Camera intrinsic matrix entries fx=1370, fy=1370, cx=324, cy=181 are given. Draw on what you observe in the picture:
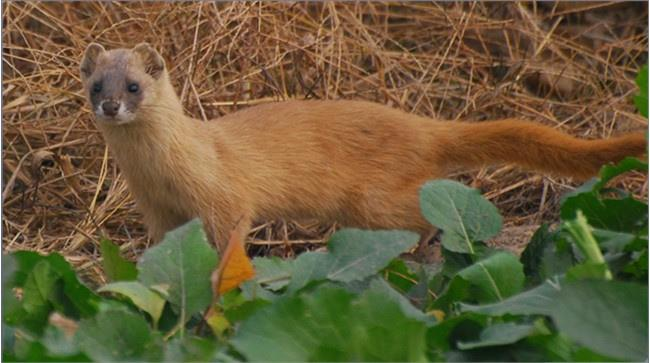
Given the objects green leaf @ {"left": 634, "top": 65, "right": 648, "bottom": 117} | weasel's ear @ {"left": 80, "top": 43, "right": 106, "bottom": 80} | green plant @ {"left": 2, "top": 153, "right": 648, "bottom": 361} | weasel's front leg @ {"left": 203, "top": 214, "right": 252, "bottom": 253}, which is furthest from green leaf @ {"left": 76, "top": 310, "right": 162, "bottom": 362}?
weasel's ear @ {"left": 80, "top": 43, "right": 106, "bottom": 80}

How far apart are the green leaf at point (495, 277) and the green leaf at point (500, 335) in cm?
25

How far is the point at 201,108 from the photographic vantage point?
5.22 meters

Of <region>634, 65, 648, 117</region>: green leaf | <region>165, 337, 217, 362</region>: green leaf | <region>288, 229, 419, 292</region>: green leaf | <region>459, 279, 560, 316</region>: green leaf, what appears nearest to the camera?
<region>165, 337, 217, 362</region>: green leaf

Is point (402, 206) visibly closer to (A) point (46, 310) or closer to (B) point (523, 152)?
(B) point (523, 152)

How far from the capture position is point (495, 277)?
9.92 ft

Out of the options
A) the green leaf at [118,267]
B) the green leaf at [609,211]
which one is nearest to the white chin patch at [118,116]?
the green leaf at [118,267]

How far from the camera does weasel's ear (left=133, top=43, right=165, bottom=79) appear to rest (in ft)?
14.1

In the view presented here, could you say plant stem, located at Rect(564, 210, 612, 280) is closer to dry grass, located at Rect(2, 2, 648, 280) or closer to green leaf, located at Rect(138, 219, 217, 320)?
green leaf, located at Rect(138, 219, 217, 320)

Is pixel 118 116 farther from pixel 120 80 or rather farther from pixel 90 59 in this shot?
Result: pixel 90 59

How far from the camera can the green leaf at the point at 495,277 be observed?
3.02 metres

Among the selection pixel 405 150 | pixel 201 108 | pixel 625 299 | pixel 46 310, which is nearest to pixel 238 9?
pixel 201 108

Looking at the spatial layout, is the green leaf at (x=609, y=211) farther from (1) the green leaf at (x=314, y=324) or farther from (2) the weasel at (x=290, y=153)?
(2) the weasel at (x=290, y=153)

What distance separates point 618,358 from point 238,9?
3330mm

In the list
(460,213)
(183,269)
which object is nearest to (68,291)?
(183,269)
